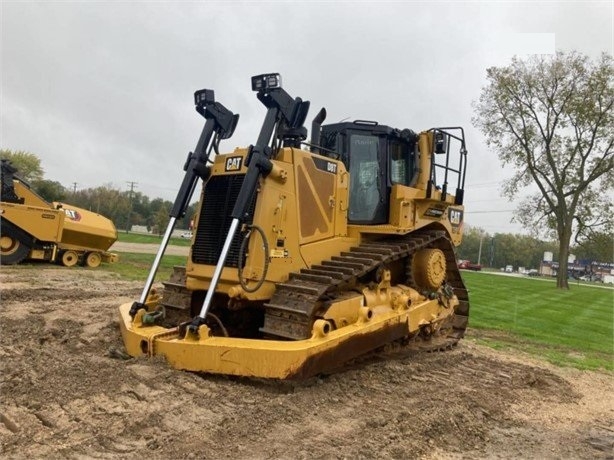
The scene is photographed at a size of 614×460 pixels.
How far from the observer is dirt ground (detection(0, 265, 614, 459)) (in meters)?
3.54

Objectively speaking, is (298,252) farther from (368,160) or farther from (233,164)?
(368,160)

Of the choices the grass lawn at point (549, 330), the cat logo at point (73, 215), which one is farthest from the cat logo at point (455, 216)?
the cat logo at point (73, 215)

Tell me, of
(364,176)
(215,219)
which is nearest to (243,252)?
(215,219)

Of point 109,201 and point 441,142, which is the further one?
point 109,201

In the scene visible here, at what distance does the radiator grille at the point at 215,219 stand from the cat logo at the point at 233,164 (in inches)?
3.2

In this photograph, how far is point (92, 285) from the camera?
12.2 m

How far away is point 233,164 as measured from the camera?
593 centimetres

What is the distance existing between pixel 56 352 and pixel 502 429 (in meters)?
4.45

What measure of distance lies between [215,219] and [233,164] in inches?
26.2

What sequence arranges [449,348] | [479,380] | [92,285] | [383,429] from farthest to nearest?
1. [92,285]
2. [449,348]
3. [479,380]
4. [383,429]

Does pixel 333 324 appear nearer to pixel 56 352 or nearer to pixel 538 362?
pixel 56 352

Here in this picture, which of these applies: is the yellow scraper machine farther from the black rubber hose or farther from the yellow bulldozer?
the yellow bulldozer

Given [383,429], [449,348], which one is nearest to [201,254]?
[383,429]

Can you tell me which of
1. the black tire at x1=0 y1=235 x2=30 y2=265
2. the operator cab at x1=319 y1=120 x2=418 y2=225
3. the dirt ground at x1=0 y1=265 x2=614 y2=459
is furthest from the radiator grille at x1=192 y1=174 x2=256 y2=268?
the black tire at x1=0 y1=235 x2=30 y2=265
